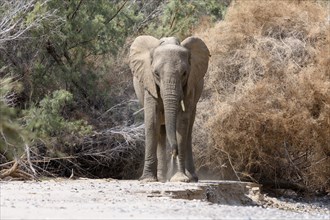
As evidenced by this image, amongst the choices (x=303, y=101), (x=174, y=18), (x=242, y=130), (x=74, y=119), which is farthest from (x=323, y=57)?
(x=74, y=119)

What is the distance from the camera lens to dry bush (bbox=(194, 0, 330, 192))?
2273cm

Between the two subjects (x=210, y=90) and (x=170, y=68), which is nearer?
(x=170, y=68)

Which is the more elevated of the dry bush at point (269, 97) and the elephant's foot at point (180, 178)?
the dry bush at point (269, 97)

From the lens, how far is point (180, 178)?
59.0 feet

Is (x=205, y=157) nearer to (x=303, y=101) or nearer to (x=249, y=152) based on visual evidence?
(x=249, y=152)

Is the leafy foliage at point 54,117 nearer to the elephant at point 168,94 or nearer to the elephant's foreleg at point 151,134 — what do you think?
the elephant at point 168,94

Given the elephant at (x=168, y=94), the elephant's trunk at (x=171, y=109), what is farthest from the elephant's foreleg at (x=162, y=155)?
the elephant's trunk at (x=171, y=109)

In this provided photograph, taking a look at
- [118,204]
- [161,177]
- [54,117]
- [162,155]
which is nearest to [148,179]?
[161,177]

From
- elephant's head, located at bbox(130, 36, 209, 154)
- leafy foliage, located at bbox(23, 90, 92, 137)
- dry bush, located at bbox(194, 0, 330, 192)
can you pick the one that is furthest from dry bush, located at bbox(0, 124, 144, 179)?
elephant's head, located at bbox(130, 36, 209, 154)

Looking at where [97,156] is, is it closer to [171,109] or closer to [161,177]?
[161,177]

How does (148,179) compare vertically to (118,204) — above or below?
below

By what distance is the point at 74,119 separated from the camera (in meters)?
23.2

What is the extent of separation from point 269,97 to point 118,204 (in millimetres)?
10007

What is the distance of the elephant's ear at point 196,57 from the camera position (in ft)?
61.6
